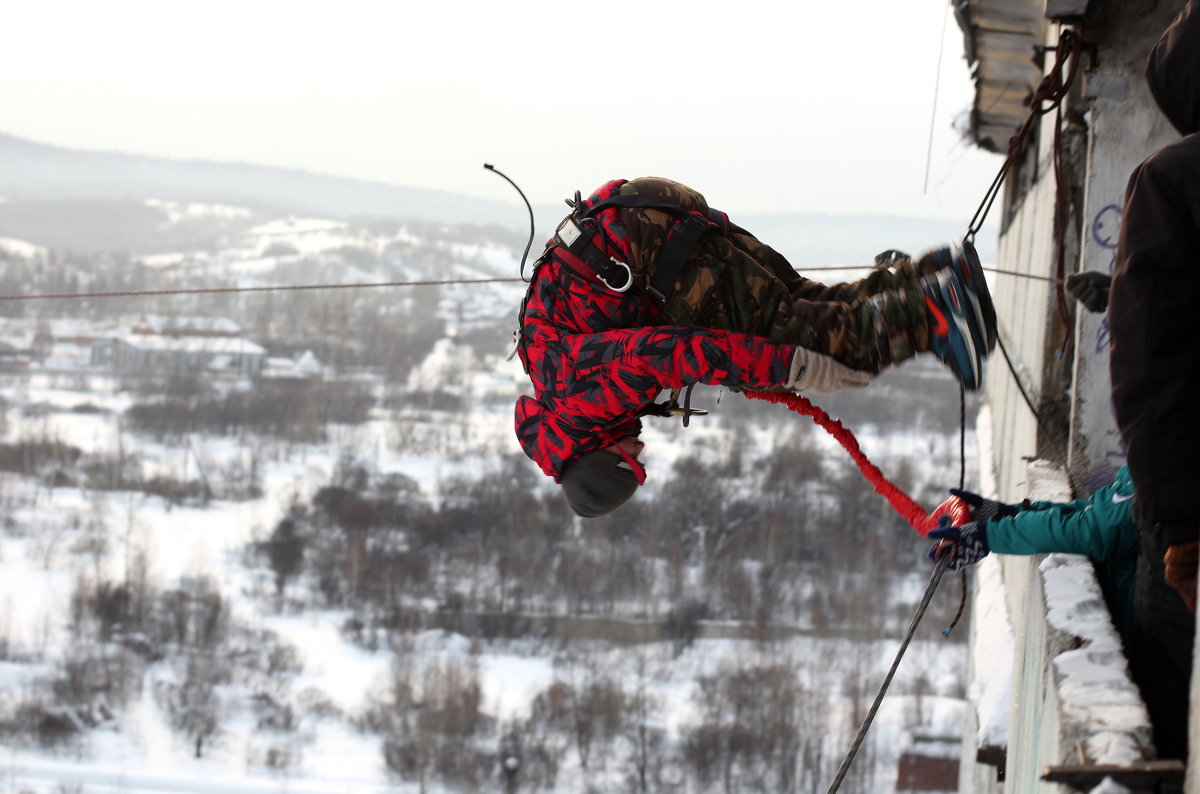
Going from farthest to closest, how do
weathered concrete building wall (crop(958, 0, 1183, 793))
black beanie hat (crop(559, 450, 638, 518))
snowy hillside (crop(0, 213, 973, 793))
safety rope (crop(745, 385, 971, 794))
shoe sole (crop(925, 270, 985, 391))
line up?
snowy hillside (crop(0, 213, 973, 793)) → black beanie hat (crop(559, 450, 638, 518)) → shoe sole (crop(925, 270, 985, 391)) → safety rope (crop(745, 385, 971, 794)) → weathered concrete building wall (crop(958, 0, 1183, 793))

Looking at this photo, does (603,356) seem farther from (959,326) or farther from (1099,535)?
(1099,535)

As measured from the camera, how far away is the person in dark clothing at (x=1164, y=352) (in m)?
1.79

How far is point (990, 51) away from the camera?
6.38 meters

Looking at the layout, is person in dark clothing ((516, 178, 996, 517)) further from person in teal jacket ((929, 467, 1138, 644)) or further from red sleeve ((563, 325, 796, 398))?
person in teal jacket ((929, 467, 1138, 644))

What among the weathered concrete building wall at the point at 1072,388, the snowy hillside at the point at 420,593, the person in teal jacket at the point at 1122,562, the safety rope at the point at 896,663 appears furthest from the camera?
the snowy hillside at the point at 420,593

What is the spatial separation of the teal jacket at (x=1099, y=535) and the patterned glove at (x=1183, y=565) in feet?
2.20

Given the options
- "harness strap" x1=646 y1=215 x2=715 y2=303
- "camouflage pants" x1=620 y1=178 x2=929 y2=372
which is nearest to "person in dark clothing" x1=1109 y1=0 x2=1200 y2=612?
"camouflage pants" x1=620 y1=178 x2=929 y2=372

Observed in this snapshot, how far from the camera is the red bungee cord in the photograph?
9.43ft

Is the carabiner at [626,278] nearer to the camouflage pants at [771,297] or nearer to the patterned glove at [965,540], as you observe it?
the camouflage pants at [771,297]

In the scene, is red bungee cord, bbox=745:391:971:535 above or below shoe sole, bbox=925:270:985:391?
below

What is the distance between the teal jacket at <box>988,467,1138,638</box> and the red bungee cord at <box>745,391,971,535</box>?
14cm

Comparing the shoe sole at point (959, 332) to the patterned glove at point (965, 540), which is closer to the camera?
the patterned glove at point (965, 540)

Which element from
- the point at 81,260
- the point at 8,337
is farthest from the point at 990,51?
the point at 81,260

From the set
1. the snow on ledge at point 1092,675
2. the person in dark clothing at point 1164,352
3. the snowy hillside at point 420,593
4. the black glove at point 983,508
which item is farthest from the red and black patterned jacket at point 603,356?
the snowy hillside at point 420,593
